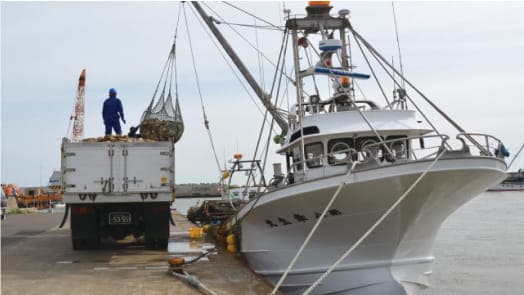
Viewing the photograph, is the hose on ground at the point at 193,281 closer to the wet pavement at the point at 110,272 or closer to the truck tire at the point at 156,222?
the wet pavement at the point at 110,272

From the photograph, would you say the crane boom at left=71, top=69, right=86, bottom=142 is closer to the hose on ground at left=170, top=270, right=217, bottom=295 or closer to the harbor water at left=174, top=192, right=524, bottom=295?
the harbor water at left=174, top=192, right=524, bottom=295

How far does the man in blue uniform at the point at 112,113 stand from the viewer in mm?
15188

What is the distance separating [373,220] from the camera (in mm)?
10266

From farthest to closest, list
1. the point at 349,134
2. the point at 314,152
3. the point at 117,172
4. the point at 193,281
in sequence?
the point at 117,172
the point at 314,152
the point at 349,134
the point at 193,281

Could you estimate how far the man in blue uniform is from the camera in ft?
49.8

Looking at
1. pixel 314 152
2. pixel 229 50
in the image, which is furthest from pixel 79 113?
pixel 314 152

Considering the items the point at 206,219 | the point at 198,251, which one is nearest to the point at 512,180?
the point at 206,219

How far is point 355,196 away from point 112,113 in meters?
7.78

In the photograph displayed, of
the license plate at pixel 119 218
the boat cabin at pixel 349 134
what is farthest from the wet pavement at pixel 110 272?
the boat cabin at pixel 349 134

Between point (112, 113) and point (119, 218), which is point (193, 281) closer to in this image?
point (119, 218)

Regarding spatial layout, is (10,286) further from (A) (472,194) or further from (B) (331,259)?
(A) (472,194)

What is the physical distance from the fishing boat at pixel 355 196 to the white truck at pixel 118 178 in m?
1.97

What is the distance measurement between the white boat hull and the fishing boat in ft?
0.06

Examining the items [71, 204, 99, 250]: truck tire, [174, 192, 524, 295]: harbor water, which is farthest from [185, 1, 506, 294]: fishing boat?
[174, 192, 524, 295]: harbor water
